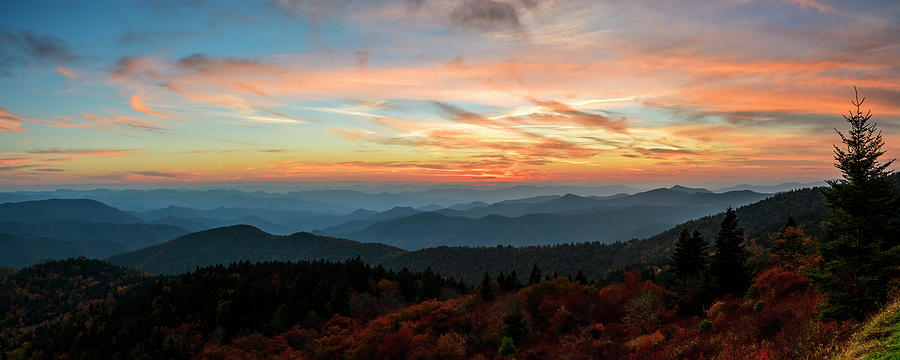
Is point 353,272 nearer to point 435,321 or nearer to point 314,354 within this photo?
point 314,354

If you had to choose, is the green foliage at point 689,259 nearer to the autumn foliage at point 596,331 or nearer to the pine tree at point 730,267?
the autumn foliage at point 596,331

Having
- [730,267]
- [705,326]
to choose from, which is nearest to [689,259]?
[730,267]

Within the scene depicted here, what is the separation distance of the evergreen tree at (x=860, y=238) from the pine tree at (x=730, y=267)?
23126 millimetres

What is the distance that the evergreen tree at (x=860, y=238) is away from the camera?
23547 mm

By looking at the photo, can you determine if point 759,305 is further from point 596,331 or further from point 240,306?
point 240,306

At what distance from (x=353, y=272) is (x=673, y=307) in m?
85.2

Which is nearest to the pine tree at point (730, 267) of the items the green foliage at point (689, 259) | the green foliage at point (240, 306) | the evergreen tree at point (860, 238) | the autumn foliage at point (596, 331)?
the autumn foliage at point (596, 331)

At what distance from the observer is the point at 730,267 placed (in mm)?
48344

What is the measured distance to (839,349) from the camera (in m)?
19.8

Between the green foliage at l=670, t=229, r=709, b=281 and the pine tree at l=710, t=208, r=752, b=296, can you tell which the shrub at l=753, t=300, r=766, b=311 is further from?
the green foliage at l=670, t=229, r=709, b=281

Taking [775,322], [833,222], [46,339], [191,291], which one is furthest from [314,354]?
[46,339]

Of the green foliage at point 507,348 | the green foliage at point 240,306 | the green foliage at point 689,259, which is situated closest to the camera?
the green foliage at point 507,348

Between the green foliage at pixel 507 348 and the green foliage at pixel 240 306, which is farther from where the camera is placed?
the green foliage at pixel 240 306

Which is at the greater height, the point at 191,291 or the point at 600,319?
the point at 600,319
